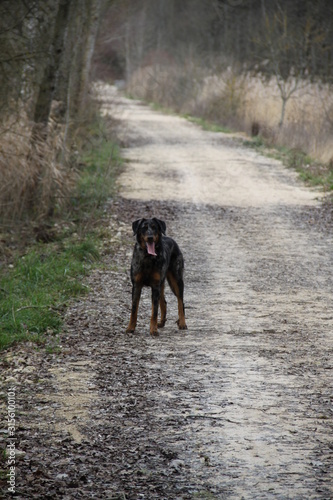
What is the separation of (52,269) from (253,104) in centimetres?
1936

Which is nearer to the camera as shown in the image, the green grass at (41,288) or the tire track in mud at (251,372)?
the tire track in mud at (251,372)

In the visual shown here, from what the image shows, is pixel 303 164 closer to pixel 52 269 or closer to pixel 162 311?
pixel 52 269

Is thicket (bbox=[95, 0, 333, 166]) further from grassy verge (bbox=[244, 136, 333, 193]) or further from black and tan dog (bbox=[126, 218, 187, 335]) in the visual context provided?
black and tan dog (bbox=[126, 218, 187, 335])

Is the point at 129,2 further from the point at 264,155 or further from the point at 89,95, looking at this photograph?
the point at 264,155

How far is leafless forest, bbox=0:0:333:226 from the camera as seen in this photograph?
1235 cm

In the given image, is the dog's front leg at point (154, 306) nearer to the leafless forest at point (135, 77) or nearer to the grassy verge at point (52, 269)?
the grassy verge at point (52, 269)

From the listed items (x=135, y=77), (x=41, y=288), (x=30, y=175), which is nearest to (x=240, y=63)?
(x=135, y=77)

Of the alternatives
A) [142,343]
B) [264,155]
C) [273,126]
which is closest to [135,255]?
[142,343]

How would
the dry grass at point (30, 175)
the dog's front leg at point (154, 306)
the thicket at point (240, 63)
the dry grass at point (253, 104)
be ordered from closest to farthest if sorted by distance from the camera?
the dog's front leg at point (154, 306) → the dry grass at point (30, 175) → the dry grass at point (253, 104) → the thicket at point (240, 63)

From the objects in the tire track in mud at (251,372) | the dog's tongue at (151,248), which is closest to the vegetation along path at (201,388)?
the tire track in mud at (251,372)

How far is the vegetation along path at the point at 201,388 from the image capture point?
14.4ft

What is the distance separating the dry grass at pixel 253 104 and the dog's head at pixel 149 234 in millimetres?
12319

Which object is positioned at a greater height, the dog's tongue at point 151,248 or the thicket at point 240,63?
the thicket at point 240,63

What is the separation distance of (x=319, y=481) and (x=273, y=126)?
21710mm
